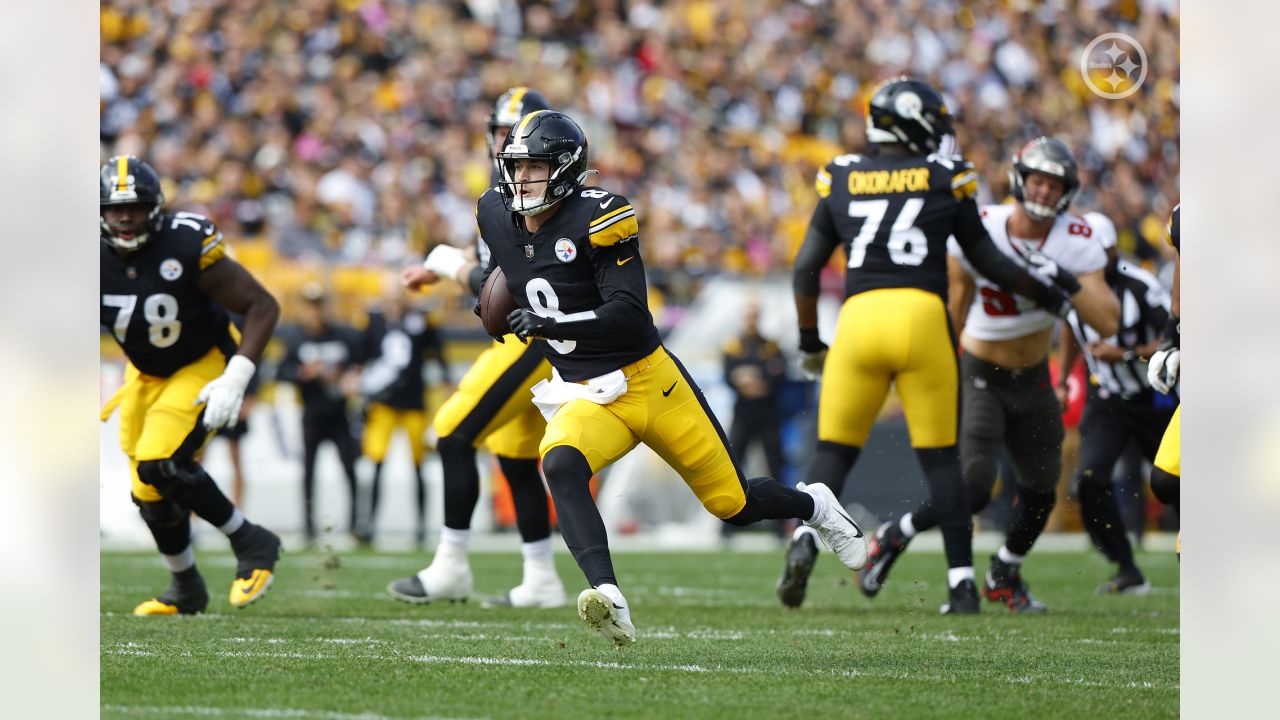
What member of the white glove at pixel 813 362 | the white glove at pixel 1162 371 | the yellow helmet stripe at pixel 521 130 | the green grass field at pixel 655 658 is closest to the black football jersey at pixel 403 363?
the green grass field at pixel 655 658

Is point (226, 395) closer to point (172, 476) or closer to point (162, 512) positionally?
point (172, 476)

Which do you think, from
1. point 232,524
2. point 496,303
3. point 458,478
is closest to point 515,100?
point 458,478

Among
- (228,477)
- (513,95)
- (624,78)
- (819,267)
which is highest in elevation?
(624,78)

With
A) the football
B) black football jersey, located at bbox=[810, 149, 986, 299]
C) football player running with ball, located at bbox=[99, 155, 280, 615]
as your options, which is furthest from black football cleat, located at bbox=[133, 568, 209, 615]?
black football jersey, located at bbox=[810, 149, 986, 299]

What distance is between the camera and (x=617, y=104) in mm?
16734

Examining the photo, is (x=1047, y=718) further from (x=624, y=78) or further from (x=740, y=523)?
(x=624, y=78)

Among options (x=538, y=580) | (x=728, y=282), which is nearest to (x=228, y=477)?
(x=728, y=282)

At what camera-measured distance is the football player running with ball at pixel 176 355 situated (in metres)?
5.78

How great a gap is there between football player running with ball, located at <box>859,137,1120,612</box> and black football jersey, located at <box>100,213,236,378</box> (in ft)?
9.61

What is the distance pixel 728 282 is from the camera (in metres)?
12.8

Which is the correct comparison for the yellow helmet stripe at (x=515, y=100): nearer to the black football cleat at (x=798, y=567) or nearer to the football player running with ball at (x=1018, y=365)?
the football player running with ball at (x=1018, y=365)

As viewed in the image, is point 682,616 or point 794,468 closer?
point 682,616

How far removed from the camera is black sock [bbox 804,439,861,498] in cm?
614

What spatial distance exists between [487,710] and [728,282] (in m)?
9.24
